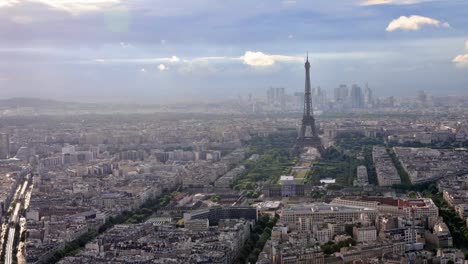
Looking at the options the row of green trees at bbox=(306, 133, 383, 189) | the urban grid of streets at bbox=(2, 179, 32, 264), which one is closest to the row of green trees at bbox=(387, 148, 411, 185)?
the row of green trees at bbox=(306, 133, 383, 189)

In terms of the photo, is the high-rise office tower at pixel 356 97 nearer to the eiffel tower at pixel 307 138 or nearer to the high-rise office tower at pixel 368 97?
the high-rise office tower at pixel 368 97

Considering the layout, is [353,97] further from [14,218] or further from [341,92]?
[14,218]

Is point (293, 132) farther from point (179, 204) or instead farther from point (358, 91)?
point (358, 91)

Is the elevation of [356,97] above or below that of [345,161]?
above

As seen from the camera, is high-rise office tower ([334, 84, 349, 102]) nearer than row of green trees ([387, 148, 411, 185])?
No

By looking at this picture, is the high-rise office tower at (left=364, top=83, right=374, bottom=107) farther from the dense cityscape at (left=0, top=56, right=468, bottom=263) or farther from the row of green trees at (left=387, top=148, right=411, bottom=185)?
the row of green trees at (left=387, top=148, right=411, bottom=185)

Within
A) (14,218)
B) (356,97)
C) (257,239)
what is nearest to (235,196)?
(257,239)
